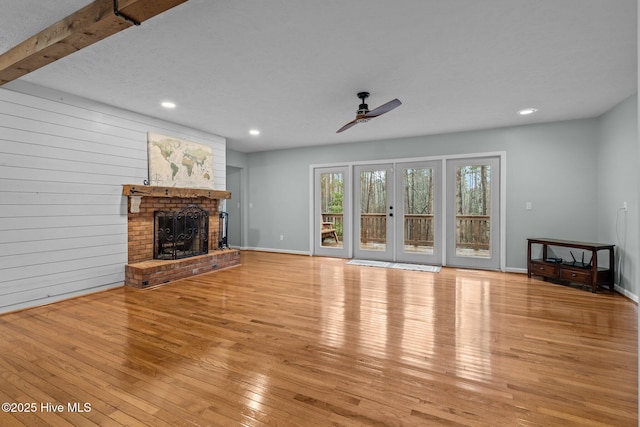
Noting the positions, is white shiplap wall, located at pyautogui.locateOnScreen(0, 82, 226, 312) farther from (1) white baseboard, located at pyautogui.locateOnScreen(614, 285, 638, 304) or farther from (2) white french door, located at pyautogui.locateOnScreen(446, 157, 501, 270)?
(1) white baseboard, located at pyautogui.locateOnScreen(614, 285, 638, 304)

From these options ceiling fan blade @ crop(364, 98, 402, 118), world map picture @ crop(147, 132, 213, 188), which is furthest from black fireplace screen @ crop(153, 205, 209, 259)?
ceiling fan blade @ crop(364, 98, 402, 118)

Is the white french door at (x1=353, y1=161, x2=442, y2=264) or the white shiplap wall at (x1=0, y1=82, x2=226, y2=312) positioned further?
the white french door at (x1=353, y1=161, x2=442, y2=264)

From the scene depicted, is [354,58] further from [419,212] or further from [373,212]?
[373,212]

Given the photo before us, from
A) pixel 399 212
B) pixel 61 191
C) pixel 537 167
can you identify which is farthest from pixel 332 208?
pixel 61 191

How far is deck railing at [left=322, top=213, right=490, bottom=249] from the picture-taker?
549 centimetres

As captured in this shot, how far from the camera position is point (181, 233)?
5195mm

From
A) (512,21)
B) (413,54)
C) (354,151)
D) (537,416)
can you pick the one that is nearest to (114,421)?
(537,416)

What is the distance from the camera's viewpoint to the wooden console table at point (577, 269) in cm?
403

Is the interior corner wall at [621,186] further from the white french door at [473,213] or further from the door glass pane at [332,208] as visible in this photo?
the door glass pane at [332,208]

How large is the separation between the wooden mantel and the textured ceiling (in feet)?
3.69

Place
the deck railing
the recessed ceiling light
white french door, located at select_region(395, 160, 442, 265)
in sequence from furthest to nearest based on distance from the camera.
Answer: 1. white french door, located at select_region(395, 160, 442, 265)
2. the deck railing
3. the recessed ceiling light

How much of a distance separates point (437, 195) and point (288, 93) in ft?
11.5

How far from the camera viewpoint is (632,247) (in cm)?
370

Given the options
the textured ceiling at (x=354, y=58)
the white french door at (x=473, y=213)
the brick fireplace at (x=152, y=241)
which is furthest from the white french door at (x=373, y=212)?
the brick fireplace at (x=152, y=241)
